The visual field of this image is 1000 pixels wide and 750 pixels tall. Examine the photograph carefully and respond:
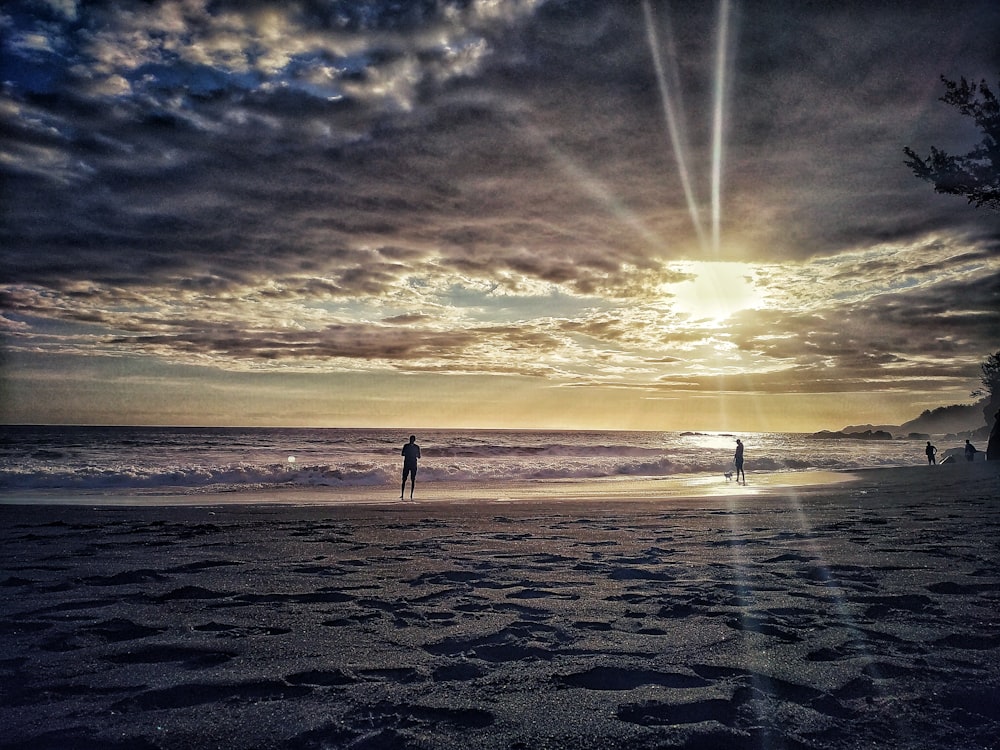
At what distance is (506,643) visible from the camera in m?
4.84

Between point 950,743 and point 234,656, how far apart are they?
4.46 metres

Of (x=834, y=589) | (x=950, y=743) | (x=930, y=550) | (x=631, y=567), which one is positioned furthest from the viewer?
(x=930, y=550)

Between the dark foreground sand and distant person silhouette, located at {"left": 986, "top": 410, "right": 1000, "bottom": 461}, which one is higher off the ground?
distant person silhouette, located at {"left": 986, "top": 410, "right": 1000, "bottom": 461}

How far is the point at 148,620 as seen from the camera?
18.1ft

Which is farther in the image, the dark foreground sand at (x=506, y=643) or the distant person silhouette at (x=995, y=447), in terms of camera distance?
the distant person silhouette at (x=995, y=447)

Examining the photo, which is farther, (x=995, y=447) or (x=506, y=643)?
(x=995, y=447)

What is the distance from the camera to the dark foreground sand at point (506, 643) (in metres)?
3.38

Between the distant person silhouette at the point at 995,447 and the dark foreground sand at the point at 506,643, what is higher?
the distant person silhouette at the point at 995,447

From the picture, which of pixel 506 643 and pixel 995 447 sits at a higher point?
pixel 995 447

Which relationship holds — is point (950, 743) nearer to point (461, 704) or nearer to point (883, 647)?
point (883, 647)

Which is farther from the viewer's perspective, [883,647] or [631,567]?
[631,567]

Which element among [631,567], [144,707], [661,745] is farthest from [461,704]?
[631,567]

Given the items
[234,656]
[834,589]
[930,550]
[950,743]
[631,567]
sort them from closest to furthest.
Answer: [950,743], [234,656], [834,589], [631,567], [930,550]

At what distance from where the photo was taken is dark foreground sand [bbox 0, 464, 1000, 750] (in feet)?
11.1
